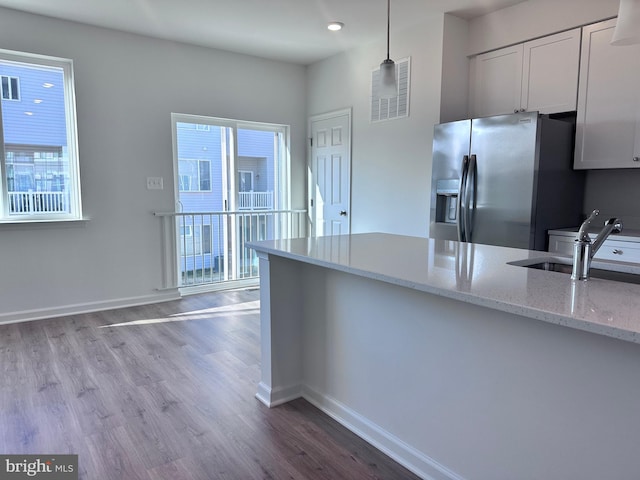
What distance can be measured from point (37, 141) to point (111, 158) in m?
0.60

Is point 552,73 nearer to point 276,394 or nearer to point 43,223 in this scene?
point 276,394

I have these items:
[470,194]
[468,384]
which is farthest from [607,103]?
[468,384]

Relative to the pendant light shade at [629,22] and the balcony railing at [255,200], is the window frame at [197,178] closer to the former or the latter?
the balcony railing at [255,200]

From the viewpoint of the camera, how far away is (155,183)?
4430mm

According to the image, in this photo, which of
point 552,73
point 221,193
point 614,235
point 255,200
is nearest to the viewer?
point 614,235

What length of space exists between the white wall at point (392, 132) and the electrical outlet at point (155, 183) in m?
2.04

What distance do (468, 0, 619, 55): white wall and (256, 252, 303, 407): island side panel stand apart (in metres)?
2.71

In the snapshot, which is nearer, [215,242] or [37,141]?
[37,141]

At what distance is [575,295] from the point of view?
1302mm

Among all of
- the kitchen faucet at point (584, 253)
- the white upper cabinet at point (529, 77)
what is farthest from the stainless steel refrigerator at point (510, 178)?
the kitchen faucet at point (584, 253)

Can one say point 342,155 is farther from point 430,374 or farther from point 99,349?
point 430,374

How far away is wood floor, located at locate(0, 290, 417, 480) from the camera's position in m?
1.87

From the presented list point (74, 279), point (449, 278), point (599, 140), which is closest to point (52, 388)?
point (74, 279)

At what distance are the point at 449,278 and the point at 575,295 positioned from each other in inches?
15.2
